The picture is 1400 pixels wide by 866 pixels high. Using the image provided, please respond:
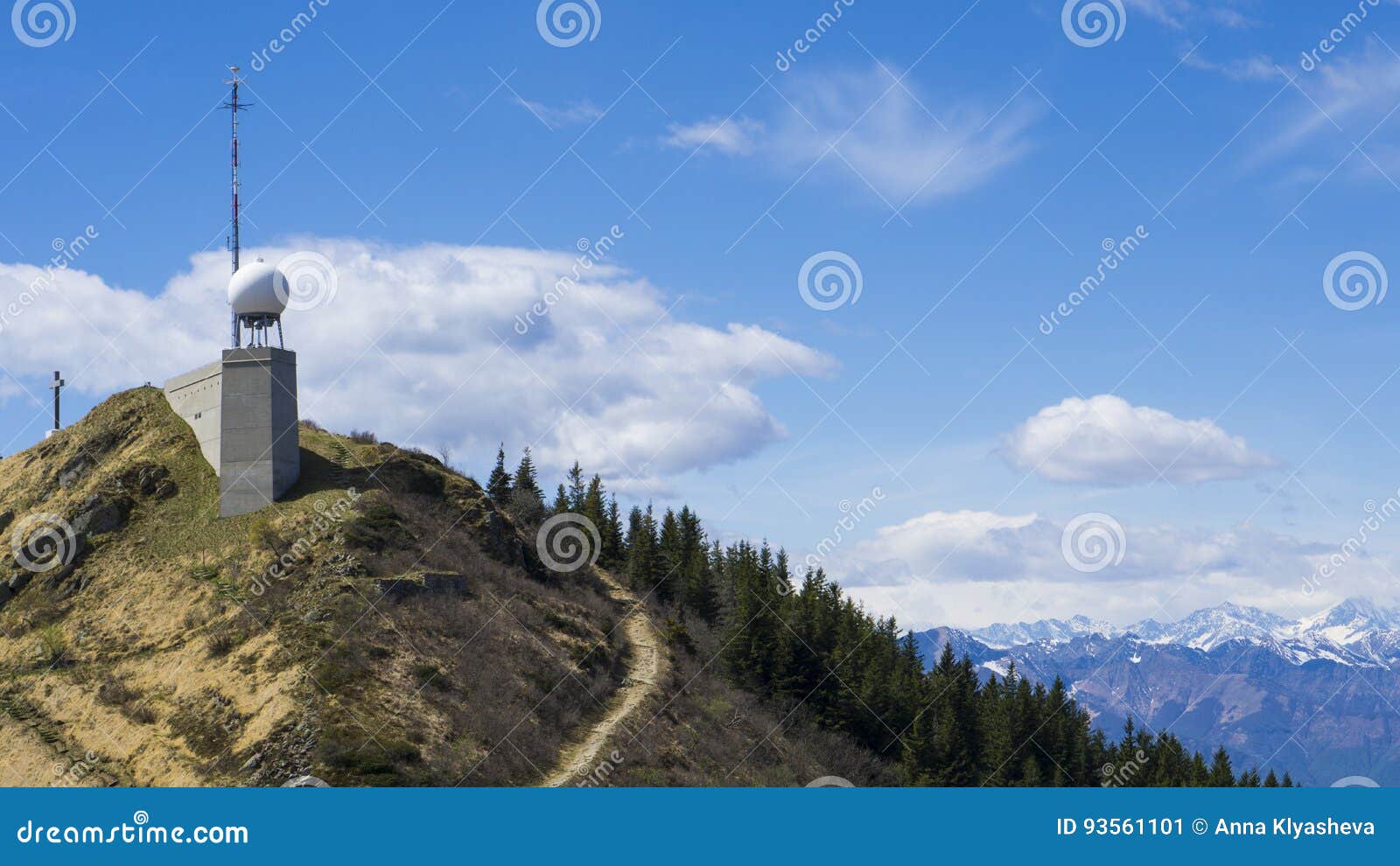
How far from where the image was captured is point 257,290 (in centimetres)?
6344

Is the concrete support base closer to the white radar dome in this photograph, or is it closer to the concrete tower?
the concrete tower

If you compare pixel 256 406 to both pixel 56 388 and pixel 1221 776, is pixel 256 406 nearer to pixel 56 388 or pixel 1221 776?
pixel 56 388

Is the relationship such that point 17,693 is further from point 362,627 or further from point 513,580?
point 513,580

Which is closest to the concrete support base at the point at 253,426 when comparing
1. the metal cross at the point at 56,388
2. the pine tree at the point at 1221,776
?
the metal cross at the point at 56,388

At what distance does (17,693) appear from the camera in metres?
54.8

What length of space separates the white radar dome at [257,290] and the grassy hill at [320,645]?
896 centimetres

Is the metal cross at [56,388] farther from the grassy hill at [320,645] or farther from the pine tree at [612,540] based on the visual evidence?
the pine tree at [612,540]

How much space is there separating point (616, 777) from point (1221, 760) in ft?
177

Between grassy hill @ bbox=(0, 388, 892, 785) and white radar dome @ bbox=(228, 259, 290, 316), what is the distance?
8.96m

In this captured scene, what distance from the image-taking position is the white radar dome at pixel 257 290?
6347 centimetres

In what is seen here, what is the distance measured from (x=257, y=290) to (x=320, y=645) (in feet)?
67.5

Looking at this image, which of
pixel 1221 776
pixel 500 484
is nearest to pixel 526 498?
pixel 500 484

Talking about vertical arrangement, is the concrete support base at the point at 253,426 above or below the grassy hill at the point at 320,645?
above

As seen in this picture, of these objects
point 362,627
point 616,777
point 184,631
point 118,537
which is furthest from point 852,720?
point 118,537
